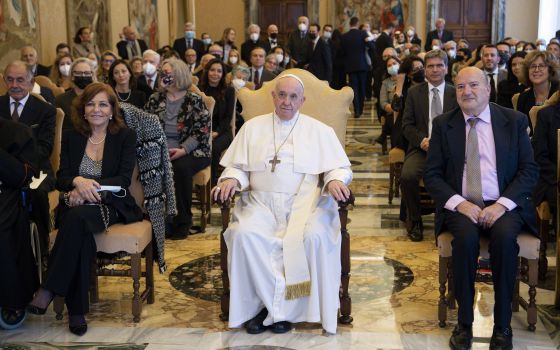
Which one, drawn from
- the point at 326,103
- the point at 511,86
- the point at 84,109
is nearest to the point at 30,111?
the point at 84,109

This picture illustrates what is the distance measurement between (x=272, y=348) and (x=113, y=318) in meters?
1.09

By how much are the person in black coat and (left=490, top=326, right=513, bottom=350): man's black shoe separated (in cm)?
262

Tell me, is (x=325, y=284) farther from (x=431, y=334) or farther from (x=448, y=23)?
(x=448, y=23)

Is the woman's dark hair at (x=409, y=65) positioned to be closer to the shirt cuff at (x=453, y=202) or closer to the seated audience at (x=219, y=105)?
the seated audience at (x=219, y=105)

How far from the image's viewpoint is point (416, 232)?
21.5ft

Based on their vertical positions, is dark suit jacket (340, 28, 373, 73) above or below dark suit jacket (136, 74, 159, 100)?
above

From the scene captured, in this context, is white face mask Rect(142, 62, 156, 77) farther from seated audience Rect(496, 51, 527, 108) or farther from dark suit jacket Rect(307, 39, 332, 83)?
dark suit jacket Rect(307, 39, 332, 83)

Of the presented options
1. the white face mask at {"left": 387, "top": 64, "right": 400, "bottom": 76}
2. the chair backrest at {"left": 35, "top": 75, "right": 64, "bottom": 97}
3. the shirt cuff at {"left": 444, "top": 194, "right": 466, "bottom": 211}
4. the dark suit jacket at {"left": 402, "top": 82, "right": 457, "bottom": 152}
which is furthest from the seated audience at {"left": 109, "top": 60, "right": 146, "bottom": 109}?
the shirt cuff at {"left": 444, "top": 194, "right": 466, "bottom": 211}

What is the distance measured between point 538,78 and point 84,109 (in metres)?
3.62

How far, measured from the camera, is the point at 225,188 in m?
4.64

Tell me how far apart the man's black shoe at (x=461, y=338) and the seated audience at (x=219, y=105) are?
386 cm

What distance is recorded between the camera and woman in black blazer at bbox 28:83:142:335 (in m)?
4.51

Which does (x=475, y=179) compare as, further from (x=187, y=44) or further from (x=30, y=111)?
(x=187, y=44)

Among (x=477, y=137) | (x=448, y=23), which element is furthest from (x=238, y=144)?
(x=448, y=23)
